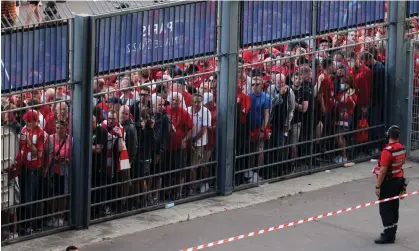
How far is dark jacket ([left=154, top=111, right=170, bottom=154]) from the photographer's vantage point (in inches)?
563

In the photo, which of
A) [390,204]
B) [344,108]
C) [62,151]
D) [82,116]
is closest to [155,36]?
[82,116]

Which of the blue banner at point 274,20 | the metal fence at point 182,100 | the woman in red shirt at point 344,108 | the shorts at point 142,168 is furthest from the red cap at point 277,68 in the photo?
the shorts at point 142,168

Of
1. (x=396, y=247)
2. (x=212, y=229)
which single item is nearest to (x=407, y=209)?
(x=396, y=247)

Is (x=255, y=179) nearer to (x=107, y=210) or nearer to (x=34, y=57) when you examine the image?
(x=107, y=210)

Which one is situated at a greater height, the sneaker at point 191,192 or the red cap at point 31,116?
the red cap at point 31,116

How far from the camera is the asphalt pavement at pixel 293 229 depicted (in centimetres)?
1304

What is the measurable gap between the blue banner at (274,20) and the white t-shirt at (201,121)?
1171mm

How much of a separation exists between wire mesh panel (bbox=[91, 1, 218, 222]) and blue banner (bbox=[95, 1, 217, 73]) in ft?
0.04

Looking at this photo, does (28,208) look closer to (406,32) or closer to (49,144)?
(49,144)

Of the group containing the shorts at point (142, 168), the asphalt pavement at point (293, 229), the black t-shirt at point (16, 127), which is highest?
the black t-shirt at point (16, 127)

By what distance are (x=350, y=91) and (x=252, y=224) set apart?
12.5 ft

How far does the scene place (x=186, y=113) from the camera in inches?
577

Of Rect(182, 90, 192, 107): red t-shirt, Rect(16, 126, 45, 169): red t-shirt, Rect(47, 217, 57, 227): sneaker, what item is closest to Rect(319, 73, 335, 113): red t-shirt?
Rect(182, 90, 192, 107): red t-shirt

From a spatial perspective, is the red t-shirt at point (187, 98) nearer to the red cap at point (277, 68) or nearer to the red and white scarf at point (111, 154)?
the red and white scarf at point (111, 154)
